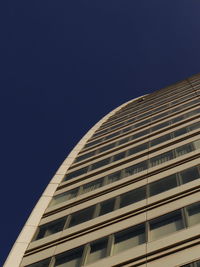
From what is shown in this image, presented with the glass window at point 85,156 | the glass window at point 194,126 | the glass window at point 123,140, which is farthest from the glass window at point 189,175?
the glass window at point 85,156

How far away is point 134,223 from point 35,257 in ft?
19.7

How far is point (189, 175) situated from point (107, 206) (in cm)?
557

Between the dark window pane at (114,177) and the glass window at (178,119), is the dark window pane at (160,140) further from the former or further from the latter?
the dark window pane at (114,177)

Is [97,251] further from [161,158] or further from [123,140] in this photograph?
[123,140]

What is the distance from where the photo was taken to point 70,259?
19734 mm

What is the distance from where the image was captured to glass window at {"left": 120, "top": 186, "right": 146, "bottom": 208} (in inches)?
907

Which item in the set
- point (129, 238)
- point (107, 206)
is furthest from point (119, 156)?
point (129, 238)

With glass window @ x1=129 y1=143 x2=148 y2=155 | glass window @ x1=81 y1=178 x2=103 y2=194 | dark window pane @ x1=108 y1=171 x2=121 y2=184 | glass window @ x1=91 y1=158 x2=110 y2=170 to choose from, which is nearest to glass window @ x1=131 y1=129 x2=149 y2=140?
glass window @ x1=129 y1=143 x2=148 y2=155

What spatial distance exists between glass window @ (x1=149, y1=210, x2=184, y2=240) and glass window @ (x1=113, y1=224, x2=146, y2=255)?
0.58m

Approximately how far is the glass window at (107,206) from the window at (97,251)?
3347mm

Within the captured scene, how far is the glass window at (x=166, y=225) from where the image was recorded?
1827 centimetres

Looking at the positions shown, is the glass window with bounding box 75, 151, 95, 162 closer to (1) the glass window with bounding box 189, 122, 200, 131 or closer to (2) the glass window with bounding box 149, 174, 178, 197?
(1) the glass window with bounding box 189, 122, 200, 131

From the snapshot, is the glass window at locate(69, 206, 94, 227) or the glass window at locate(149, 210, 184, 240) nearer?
the glass window at locate(149, 210, 184, 240)

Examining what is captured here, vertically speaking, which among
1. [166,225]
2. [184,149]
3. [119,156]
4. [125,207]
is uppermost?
[119,156]
